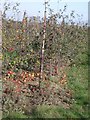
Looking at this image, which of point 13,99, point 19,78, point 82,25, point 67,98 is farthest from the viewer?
point 82,25

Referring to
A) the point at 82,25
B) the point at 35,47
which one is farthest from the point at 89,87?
the point at 82,25

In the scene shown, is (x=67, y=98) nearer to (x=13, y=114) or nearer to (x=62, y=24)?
(x=13, y=114)

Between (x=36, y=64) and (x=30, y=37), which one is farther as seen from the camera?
(x=30, y=37)

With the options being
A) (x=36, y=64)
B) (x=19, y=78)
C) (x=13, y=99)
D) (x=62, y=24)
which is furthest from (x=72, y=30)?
(x=13, y=99)

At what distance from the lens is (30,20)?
11.6 m

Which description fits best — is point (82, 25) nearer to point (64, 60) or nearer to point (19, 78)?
point (64, 60)

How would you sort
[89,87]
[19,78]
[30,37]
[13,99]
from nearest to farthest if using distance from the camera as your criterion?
[13,99] < [19,78] < [89,87] < [30,37]

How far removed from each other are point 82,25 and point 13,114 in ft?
38.6

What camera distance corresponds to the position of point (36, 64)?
31.9 feet

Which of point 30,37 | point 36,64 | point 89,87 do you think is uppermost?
point 30,37

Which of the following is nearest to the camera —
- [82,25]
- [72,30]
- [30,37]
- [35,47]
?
[35,47]

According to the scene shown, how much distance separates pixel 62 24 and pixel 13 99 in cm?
551

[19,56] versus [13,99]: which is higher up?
[19,56]

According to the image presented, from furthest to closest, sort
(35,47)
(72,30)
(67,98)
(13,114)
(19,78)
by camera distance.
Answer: (72,30) < (35,47) < (19,78) < (67,98) < (13,114)
